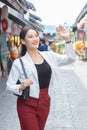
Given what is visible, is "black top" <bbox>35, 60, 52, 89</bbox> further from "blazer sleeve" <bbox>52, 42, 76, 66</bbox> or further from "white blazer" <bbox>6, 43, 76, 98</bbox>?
"blazer sleeve" <bbox>52, 42, 76, 66</bbox>

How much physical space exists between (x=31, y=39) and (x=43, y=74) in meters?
0.42

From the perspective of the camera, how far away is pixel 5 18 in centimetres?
1551

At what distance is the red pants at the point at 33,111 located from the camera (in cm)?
444

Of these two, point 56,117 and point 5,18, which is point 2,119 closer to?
point 56,117

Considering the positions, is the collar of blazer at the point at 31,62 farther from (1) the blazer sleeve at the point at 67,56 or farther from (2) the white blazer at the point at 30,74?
(1) the blazer sleeve at the point at 67,56

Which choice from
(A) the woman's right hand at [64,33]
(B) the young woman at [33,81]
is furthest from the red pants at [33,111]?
(A) the woman's right hand at [64,33]

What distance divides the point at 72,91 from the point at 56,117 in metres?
4.07

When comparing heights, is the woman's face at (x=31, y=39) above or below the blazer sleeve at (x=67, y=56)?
above

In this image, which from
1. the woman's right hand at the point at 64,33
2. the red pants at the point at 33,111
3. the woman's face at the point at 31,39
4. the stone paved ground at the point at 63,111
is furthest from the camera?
the stone paved ground at the point at 63,111

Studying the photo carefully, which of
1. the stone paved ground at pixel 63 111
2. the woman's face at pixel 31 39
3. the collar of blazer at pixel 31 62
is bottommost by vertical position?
the stone paved ground at pixel 63 111

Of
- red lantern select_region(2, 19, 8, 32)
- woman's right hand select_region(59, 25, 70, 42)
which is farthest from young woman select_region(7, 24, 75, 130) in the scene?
red lantern select_region(2, 19, 8, 32)

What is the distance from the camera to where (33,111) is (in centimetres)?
451

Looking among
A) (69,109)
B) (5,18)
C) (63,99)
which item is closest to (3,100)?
(63,99)

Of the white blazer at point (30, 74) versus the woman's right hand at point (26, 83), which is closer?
the woman's right hand at point (26, 83)
